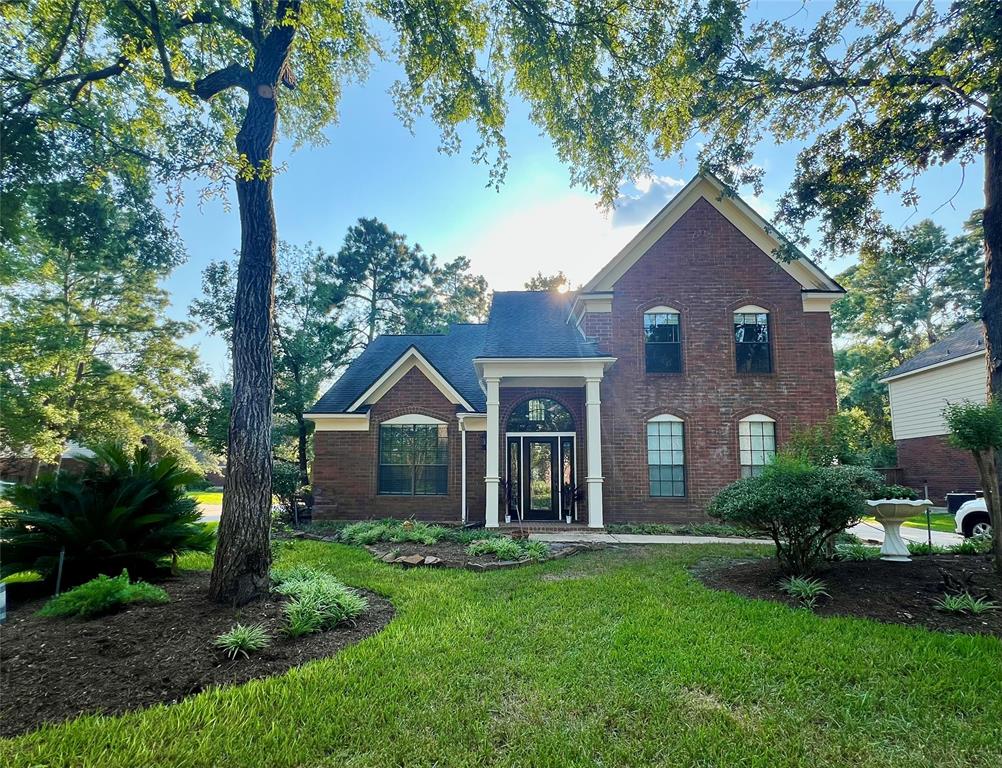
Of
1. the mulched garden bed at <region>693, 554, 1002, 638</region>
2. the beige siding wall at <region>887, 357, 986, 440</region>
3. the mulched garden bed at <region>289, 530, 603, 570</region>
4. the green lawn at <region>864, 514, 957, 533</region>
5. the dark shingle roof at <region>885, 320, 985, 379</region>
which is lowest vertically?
the green lawn at <region>864, 514, 957, 533</region>

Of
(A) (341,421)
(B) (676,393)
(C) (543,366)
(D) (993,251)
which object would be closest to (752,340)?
(B) (676,393)

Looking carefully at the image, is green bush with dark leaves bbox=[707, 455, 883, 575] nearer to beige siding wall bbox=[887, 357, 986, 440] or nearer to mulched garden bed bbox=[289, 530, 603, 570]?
mulched garden bed bbox=[289, 530, 603, 570]

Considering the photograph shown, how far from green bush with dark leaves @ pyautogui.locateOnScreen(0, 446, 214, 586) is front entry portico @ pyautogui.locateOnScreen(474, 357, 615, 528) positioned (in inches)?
269

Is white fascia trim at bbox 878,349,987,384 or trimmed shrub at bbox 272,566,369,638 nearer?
trimmed shrub at bbox 272,566,369,638

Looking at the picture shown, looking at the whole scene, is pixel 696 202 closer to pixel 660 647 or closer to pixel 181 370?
pixel 660 647

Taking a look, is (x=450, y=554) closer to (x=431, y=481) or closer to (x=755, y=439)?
(x=431, y=481)

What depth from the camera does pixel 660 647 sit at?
12.7 ft

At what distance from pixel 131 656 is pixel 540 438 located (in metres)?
9.78

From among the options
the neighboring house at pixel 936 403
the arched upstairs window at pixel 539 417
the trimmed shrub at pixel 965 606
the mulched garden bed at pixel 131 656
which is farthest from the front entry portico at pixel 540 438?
the neighboring house at pixel 936 403

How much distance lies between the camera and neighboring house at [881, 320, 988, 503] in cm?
1542

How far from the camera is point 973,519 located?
10242 mm

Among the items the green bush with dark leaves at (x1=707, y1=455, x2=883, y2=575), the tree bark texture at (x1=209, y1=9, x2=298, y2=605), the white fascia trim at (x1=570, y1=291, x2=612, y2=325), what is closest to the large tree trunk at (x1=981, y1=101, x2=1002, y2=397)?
the green bush with dark leaves at (x1=707, y1=455, x2=883, y2=575)

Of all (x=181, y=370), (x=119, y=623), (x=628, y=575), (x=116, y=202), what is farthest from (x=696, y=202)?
(x=181, y=370)

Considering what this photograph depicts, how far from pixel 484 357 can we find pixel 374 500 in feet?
16.7
